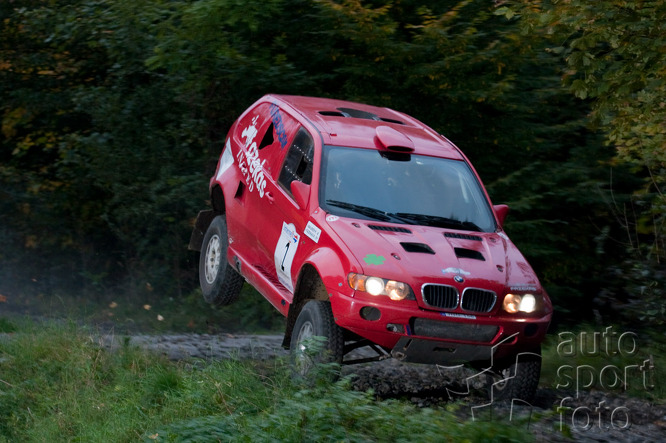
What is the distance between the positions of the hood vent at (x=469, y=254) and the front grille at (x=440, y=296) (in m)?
0.38

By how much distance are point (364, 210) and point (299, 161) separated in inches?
37.5

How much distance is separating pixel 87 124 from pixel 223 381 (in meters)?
10.0

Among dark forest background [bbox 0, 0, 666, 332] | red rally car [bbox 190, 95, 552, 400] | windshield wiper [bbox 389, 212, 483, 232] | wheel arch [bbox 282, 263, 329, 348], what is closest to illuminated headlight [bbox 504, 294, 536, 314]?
red rally car [bbox 190, 95, 552, 400]

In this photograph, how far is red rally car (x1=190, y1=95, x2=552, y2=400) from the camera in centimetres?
598

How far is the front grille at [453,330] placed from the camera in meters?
5.95

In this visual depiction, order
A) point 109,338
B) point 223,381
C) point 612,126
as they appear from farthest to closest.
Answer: point 612,126, point 109,338, point 223,381

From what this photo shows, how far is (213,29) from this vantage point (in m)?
11.8

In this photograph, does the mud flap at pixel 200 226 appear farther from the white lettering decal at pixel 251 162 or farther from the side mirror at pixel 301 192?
the side mirror at pixel 301 192

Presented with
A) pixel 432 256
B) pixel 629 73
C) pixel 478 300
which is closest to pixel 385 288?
pixel 432 256

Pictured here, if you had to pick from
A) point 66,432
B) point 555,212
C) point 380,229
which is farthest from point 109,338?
point 555,212

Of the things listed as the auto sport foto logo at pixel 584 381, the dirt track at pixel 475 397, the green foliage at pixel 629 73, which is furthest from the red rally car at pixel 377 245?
the green foliage at pixel 629 73

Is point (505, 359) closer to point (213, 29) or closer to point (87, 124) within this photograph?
point (213, 29)

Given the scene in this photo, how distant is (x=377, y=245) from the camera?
615 centimetres

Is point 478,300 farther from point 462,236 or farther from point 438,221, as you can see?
point 438,221
